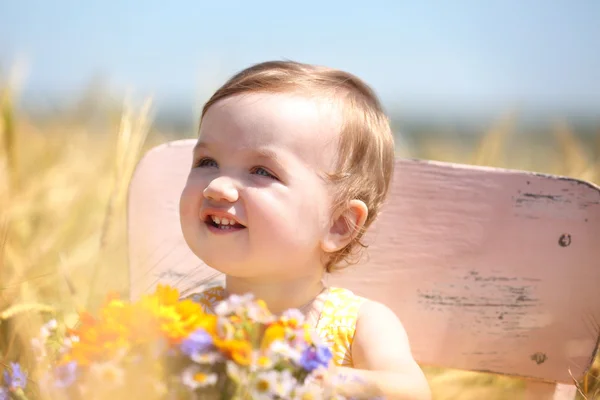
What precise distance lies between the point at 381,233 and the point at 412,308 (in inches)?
5.8

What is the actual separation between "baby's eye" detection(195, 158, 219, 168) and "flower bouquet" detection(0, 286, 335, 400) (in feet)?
1.16

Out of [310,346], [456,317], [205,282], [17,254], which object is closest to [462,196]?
[456,317]

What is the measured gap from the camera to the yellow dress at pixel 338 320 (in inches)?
44.2

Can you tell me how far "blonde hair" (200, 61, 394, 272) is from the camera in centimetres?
109

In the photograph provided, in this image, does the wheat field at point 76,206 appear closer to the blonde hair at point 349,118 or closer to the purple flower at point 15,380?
the purple flower at point 15,380

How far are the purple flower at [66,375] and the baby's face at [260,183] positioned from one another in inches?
13.4

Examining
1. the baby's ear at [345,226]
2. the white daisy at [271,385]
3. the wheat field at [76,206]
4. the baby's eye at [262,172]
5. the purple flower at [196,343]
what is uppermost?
the baby's eye at [262,172]

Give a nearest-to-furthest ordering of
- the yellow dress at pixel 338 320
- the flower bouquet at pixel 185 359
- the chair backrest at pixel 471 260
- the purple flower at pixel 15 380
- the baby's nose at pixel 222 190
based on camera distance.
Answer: the flower bouquet at pixel 185 359 → the purple flower at pixel 15 380 → the baby's nose at pixel 222 190 → the yellow dress at pixel 338 320 → the chair backrest at pixel 471 260

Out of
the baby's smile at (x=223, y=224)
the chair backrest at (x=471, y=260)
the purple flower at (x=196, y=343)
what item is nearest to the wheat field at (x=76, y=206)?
the chair backrest at (x=471, y=260)

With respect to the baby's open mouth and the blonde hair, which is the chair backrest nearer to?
the blonde hair

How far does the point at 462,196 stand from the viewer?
4.50ft

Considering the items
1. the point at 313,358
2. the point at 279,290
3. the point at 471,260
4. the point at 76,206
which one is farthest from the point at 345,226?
the point at 76,206

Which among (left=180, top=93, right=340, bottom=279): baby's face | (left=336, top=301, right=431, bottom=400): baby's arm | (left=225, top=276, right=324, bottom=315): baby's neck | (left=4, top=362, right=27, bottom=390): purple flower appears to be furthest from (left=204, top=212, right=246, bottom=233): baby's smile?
(left=4, top=362, right=27, bottom=390): purple flower

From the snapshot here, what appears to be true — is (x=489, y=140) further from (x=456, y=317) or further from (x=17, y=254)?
(x=17, y=254)
